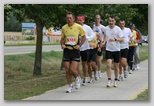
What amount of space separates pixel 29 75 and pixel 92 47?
2839 millimetres

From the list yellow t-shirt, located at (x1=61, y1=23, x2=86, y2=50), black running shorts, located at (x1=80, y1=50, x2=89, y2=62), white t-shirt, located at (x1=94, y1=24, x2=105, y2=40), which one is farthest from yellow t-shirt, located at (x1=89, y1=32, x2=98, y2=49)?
yellow t-shirt, located at (x1=61, y1=23, x2=86, y2=50)

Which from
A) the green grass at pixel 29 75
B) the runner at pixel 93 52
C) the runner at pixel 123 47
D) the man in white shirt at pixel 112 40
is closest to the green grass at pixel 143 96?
the green grass at pixel 29 75

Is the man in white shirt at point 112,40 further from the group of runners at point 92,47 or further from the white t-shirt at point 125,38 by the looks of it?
the white t-shirt at point 125,38

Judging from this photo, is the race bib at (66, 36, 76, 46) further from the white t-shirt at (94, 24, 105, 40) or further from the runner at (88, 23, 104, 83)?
the white t-shirt at (94, 24, 105, 40)

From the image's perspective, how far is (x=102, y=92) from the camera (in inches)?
368

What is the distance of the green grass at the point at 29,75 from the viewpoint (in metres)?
9.28

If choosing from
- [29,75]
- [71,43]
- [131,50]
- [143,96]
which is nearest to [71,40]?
[71,43]

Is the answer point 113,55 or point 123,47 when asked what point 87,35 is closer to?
point 113,55

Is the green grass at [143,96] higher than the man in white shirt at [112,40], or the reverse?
the man in white shirt at [112,40]

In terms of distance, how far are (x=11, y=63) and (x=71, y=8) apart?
3.72 m

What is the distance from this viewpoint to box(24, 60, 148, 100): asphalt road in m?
8.80

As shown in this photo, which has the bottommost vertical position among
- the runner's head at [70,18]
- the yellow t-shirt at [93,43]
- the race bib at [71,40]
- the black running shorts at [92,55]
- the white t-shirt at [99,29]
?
the black running shorts at [92,55]

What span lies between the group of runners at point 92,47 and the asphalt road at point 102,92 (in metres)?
0.17

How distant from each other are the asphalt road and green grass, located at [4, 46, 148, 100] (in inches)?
10.8
